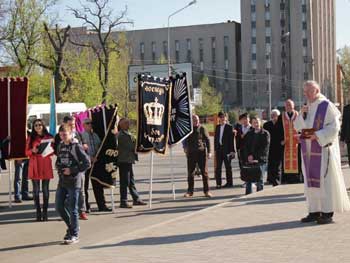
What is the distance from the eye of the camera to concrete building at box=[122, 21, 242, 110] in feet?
395

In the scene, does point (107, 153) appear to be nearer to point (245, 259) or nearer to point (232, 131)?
point (232, 131)

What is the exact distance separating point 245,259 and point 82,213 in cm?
536

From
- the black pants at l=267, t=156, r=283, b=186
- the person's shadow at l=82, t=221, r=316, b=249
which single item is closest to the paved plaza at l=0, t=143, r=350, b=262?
the person's shadow at l=82, t=221, r=316, b=249

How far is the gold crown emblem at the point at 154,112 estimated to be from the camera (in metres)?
13.3

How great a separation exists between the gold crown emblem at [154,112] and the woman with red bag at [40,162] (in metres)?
2.04

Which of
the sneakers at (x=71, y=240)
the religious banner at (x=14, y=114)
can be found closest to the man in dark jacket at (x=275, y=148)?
the religious banner at (x=14, y=114)

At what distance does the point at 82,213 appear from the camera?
1214cm

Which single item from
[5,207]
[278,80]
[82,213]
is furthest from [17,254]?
[278,80]

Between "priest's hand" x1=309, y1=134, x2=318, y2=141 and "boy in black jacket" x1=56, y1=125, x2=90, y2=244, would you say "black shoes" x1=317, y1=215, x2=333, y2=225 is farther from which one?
"boy in black jacket" x1=56, y1=125, x2=90, y2=244

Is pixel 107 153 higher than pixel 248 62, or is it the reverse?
pixel 248 62

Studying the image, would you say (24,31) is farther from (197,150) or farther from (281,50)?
(281,50)

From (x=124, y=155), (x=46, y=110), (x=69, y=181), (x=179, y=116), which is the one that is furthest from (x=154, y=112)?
(x=46, y=110)

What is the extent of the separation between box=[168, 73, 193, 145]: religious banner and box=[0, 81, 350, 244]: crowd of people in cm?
37

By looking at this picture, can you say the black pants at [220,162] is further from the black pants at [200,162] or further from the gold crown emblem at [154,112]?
the gold crown emblem at [154,112]
